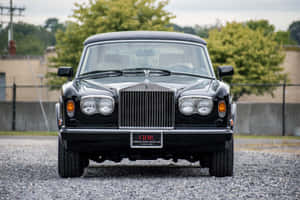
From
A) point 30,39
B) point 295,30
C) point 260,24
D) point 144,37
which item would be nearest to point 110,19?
point 144,37

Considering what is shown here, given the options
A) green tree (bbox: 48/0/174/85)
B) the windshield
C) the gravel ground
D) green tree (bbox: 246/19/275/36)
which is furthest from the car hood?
green tree (bbox: 246/19/275/36)

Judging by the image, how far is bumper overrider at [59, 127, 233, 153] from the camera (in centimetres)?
708

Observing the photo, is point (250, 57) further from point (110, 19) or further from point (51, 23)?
point (51, 23)

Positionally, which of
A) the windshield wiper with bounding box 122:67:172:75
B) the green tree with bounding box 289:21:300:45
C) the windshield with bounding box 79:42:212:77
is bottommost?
the windshield wiper with bounding box 122:67:172:75

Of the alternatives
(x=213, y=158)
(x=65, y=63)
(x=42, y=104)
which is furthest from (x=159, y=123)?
(x=65, y=63)

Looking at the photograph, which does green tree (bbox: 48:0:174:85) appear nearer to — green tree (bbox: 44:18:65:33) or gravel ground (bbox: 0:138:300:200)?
gravel ground (bbox: 0:138:300:200)

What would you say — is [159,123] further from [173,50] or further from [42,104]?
[42,104]

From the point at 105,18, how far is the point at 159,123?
910 inches

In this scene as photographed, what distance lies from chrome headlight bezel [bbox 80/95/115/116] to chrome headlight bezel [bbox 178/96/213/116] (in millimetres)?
818

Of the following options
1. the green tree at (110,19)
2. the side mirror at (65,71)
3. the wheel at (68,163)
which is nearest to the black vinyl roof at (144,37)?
the side mirror at (65,71)

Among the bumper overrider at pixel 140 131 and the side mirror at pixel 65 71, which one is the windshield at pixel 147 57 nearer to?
the side mirror at pixel 65 71

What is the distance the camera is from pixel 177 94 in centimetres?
714

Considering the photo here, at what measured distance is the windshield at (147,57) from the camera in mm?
8242

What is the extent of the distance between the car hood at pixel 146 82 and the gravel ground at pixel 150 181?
1091 mm
